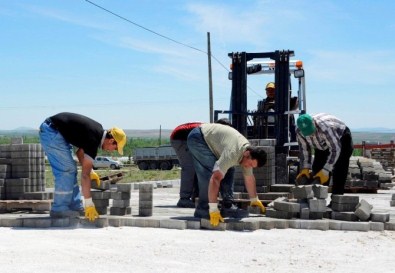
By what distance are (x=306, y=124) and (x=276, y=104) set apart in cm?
485

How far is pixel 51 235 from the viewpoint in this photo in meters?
6.41

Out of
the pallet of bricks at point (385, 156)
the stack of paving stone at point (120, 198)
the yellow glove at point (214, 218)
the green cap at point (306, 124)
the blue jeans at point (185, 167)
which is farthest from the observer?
the pallet of bricks at point (385, 156)

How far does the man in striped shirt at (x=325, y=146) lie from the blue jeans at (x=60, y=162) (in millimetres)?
3045

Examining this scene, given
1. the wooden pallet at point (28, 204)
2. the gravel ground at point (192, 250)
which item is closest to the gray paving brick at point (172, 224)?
the gravel ground at point (192, 250)

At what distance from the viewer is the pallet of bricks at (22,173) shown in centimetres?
Answer: 947

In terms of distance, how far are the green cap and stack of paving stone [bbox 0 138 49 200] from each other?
424cm

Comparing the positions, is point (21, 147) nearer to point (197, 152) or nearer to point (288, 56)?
point (197, 152)

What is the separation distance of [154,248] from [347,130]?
11.6 ft

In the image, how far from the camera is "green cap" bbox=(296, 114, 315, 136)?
299 inches

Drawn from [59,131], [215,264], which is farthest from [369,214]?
[59,131]

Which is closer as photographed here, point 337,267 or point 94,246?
point 337,267

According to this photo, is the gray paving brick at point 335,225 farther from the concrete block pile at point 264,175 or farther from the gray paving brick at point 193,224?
the concrete block pile at point 264,175

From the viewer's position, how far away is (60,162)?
7.39 meters

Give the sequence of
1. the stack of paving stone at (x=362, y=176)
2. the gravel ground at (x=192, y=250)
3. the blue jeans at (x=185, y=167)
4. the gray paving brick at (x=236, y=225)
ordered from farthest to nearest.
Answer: the stack of paving stone at (x=362, y=176)
the blue jeans at (x=185, y=167)
the gray paving brick at (x=236, y=225)
the gravel ground at (x=192, y=250)
